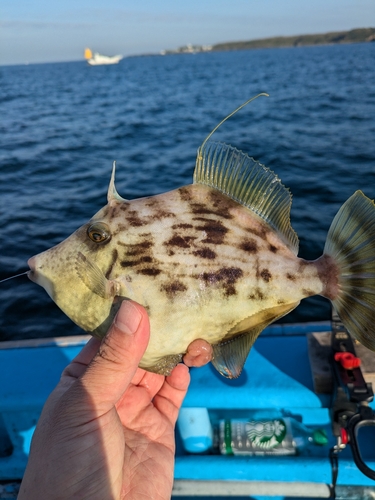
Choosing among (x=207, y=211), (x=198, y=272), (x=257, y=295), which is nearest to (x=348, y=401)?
(x=257, y=295)

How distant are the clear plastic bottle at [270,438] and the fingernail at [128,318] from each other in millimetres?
2280

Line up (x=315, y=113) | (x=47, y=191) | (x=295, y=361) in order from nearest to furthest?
(x=295, y=361)
(x=47, y=191)
(x=315, y=113)

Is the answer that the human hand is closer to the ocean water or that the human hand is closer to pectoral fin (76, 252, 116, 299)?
pectoral fin (76, 252, 116, 299)

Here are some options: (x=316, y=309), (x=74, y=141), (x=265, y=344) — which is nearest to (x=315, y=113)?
(x=74, y=141)

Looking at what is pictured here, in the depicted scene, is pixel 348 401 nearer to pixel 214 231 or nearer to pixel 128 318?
pixel 214 231

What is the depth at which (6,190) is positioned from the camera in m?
14.2

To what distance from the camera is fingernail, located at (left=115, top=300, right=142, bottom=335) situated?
204 centimetres

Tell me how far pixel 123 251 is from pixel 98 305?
1.06 ft

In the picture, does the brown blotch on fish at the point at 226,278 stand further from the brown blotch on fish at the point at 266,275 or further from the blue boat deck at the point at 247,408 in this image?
the blue boat deck at the point at 247,408

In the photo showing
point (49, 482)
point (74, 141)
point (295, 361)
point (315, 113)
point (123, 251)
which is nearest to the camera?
point (49, 482)

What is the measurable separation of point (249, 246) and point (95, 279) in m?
0.83

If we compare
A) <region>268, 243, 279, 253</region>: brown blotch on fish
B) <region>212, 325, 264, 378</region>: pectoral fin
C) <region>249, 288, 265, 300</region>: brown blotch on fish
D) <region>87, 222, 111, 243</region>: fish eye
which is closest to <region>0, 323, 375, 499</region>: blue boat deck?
<region>212, 325, 264, 378</region>: pectoral fin

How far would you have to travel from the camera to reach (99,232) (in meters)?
2.24

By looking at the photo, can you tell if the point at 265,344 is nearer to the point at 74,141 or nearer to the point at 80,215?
the point at 80,215
